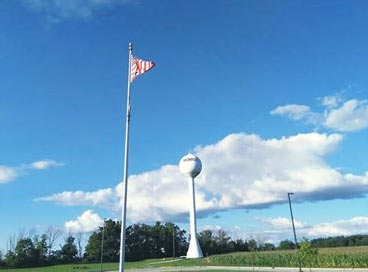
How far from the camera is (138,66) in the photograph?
22.5m

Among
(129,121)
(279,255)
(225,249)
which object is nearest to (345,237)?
(225,249)

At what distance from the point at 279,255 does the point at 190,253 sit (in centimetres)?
2128

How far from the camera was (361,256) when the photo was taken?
57781mm

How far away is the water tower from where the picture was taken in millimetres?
84938

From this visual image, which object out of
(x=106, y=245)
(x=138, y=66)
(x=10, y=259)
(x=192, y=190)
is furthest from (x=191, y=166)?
(x=138, y=66)

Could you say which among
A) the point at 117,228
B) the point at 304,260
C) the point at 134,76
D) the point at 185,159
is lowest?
the point at 304,260

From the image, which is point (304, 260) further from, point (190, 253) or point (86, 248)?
point (86, 248)

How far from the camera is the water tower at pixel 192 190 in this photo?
8494 cm

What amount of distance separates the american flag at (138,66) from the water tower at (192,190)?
2505 inches

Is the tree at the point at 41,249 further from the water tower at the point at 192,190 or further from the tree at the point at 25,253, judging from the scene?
the water tower at the point at 192,190

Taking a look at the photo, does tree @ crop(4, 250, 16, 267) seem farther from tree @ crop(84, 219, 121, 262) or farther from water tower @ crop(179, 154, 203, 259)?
water tower @ crop(179, 154, 203, 259)

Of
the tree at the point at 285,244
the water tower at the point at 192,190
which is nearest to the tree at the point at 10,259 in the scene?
the water tower at the point at 192,190

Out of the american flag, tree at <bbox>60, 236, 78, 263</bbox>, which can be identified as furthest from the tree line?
the american flag

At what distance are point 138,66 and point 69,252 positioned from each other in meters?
97.1
